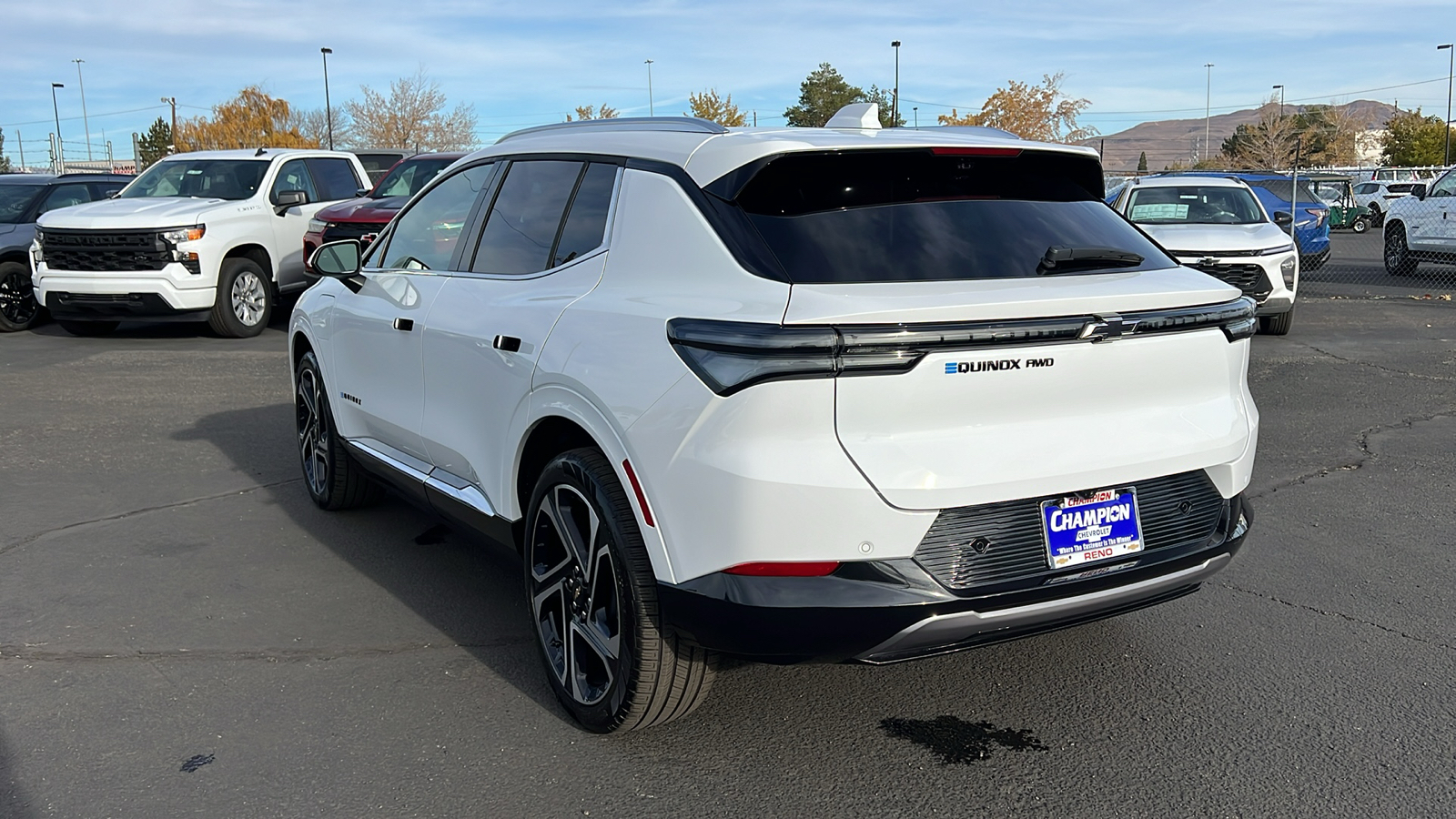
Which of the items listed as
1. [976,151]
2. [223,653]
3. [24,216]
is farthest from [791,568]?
[24,216]

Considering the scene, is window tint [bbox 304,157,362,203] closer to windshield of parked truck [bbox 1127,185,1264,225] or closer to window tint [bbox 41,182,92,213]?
window tint [bbox 41,182,92,213]

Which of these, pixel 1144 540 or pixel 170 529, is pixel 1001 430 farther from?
pixel 170 529

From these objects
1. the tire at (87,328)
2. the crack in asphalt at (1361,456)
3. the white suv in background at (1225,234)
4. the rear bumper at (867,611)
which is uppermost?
the white suv in background at (1225,234)

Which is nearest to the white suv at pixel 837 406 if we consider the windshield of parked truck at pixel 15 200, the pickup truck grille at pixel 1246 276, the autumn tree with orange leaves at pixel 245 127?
the pickup truck grille at pixel 1246 276

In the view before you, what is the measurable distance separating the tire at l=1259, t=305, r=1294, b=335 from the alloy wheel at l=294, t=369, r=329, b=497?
10.4 meters

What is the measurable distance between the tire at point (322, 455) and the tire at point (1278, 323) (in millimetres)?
10317

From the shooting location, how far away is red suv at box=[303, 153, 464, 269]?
12.5m

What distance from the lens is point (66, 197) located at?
1503cm

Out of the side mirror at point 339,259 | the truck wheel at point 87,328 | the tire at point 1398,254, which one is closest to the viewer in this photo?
the side mirror at point 339,259

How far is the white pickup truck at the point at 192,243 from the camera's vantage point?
40.7 ft

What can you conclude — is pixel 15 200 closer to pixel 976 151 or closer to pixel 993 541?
pixel 976 151

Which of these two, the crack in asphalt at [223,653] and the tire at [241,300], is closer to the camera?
the crack in asphalt at [223,653]

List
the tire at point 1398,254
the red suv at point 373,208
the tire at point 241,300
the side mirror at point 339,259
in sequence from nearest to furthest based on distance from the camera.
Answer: the side mirror at point 339,259 < the red suv at point 373,208 < the tire at point 241,300 < the tire at point 1398,254

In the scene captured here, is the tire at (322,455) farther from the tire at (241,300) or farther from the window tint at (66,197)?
the window tint at (66,197)
